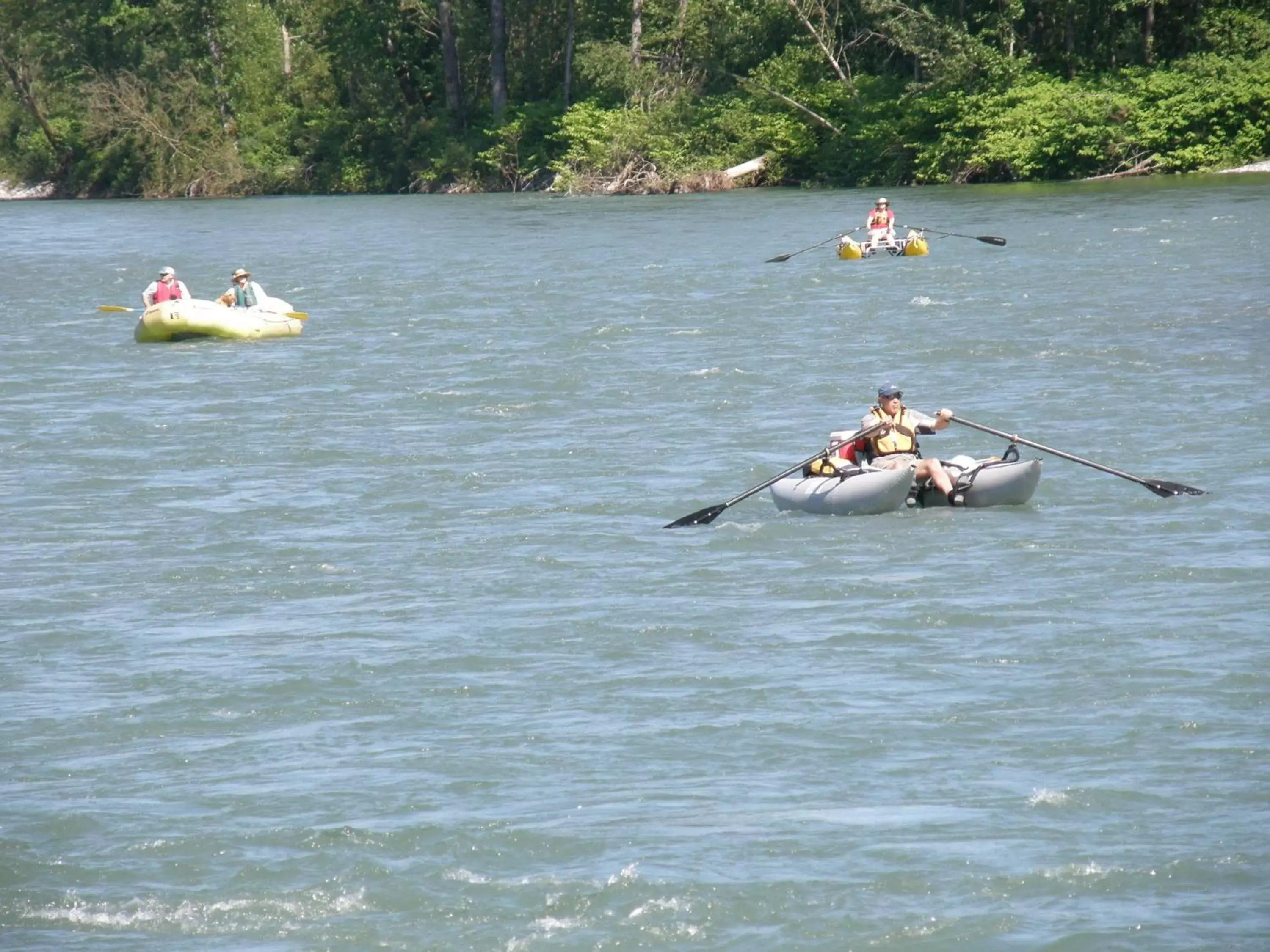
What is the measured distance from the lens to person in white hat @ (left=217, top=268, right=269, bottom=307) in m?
26.8

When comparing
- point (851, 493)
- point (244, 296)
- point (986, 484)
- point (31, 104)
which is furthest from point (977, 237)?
point (31, 104)

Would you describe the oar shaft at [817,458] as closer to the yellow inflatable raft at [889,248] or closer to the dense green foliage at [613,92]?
the yellow inflatable raft at [889,248]

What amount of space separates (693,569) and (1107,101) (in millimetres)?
36385

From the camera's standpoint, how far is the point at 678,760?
31.9 ft

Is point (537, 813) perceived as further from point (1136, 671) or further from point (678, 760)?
point (1136, 671)

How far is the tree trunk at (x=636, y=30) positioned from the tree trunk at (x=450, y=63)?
7.25 metres

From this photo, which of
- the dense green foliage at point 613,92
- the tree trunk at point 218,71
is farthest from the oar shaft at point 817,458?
the tree trunk at point 218,71

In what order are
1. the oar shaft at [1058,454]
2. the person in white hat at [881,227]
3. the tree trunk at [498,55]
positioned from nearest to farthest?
the oar shaft at [1058,454], the person in white hat at [881,227], the tree trunk at [498,55]

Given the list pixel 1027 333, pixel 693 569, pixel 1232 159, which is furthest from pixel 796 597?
pixel 1232 159

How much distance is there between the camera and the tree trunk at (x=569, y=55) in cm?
5972

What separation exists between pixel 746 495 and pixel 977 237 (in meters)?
21.5

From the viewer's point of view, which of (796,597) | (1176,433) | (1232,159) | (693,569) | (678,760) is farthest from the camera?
(1232,159)

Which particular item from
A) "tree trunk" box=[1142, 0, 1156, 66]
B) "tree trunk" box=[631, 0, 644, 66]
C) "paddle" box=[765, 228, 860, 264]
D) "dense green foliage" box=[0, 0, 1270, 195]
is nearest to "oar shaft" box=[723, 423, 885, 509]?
"paddle" box=[765, 228, 860, 264]

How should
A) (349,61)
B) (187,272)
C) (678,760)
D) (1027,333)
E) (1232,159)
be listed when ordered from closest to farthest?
(678,760), (1027,333), (187,272), (1232,159), (349,61)
